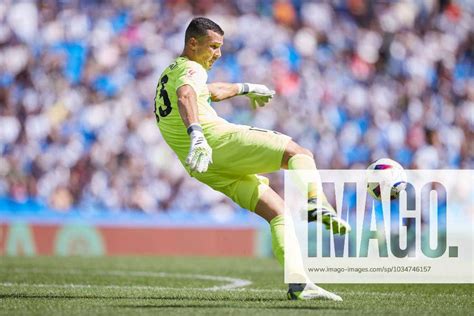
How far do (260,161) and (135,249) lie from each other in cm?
1117

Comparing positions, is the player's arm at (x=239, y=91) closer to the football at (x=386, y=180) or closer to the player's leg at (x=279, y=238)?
the player's leg at (x=279, y=238)

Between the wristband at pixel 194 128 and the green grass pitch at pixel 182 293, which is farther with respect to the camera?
the wristband at pixel 194 128

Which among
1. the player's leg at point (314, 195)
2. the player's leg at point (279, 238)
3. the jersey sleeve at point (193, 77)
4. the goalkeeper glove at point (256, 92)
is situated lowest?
the player's leg at point (279, 238)

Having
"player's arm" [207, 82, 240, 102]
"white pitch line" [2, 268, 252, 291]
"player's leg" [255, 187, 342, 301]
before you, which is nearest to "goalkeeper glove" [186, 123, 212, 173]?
"player's leg" [255, 187, 342, 301]

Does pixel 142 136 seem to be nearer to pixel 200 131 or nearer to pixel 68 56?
pixel 68 56

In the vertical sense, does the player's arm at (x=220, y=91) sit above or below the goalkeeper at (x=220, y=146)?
above

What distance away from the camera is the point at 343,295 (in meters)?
9.16

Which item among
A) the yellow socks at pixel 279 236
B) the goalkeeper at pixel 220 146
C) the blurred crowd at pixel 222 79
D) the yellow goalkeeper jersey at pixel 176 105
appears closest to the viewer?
the goalkeeper at pixel 220 146

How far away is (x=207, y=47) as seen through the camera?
27.7 feet

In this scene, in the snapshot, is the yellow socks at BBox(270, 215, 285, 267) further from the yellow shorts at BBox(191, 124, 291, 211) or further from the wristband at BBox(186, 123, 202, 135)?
the wristband at BBox(186, 123, 202, 135)

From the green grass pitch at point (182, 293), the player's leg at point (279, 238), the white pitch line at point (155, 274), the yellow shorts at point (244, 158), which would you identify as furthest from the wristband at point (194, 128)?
the white pitch line at point (155, 274)

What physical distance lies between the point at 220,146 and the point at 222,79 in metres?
13.8

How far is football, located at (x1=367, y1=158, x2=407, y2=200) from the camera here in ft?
26.9

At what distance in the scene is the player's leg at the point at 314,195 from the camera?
7.34m
